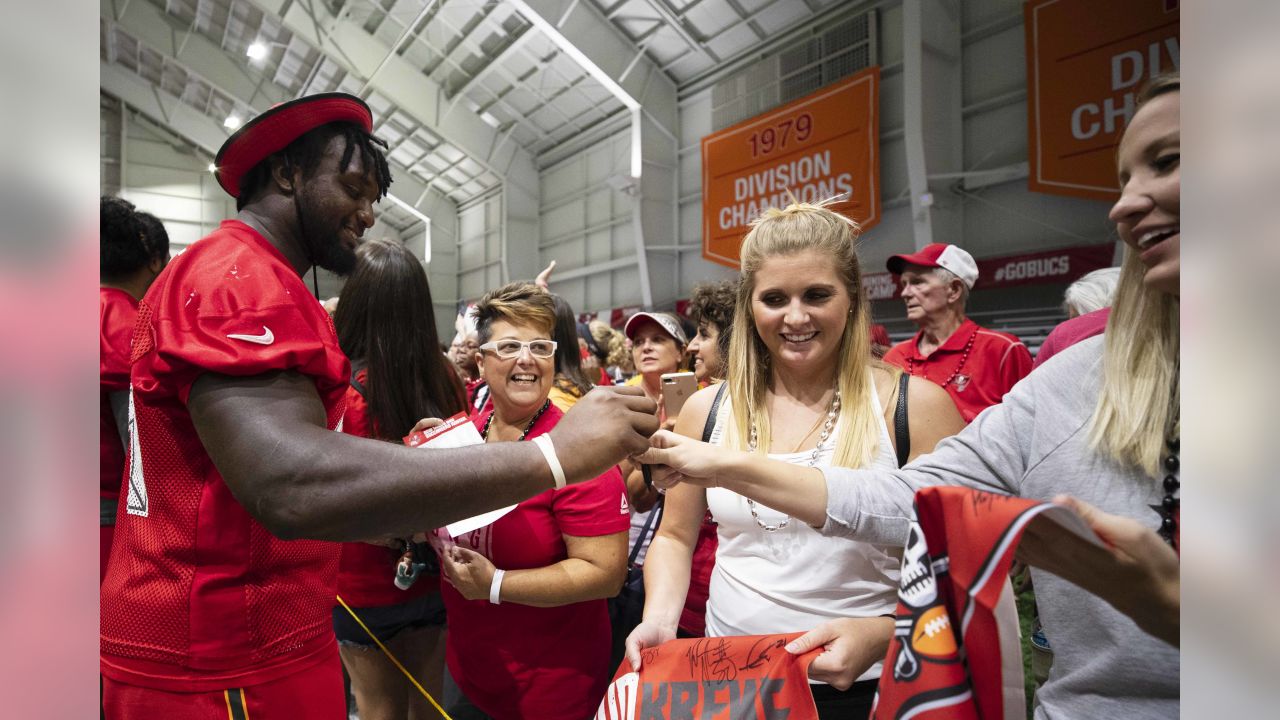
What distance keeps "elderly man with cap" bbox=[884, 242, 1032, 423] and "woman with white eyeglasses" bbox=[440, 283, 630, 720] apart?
1870 mm

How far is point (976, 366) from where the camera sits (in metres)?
3.13

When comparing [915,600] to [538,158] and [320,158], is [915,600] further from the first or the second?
[538,158]

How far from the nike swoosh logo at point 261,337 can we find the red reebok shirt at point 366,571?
44.8 inches

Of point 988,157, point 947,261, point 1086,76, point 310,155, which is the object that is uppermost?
point 1086,76

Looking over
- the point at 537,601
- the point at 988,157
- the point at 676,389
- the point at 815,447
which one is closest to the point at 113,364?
the point at 537,601

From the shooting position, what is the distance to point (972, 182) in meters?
8.65

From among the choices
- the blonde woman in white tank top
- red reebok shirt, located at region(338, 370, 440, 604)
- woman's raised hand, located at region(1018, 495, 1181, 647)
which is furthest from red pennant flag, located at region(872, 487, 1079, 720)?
red reebok shirt, located at region(338, 370, 440, 604)

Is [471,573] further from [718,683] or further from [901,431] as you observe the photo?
[901,431]

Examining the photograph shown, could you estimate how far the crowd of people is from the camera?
2.56 feet

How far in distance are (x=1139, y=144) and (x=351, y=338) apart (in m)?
1.98

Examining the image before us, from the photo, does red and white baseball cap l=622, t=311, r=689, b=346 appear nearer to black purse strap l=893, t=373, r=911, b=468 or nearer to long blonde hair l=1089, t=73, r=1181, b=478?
black purse strap l=893, t=373, r=911, b=468

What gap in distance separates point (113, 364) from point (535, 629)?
1.37 metres

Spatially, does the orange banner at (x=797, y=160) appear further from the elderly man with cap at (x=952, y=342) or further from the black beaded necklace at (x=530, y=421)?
the black beaded necklace at (x=530, y=421)
